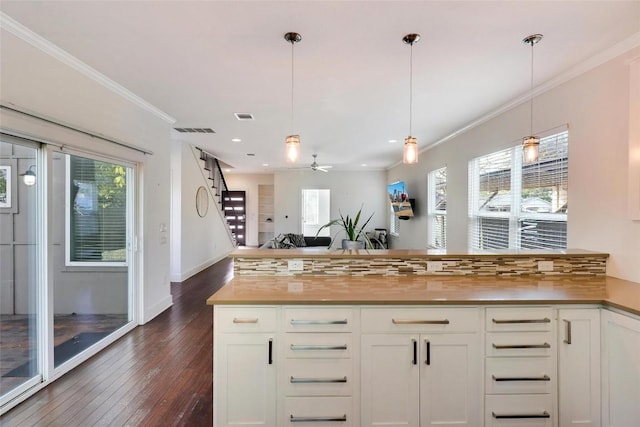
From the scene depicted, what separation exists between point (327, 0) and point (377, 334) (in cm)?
200

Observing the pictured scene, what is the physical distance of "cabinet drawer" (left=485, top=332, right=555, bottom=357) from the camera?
1.81m

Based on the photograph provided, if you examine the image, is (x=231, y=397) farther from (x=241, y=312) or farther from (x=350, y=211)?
(x=350, y=211)

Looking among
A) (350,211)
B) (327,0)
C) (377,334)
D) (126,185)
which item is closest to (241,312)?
(377,334)

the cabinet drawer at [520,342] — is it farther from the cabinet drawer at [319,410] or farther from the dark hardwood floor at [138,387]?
the dark hardwood floor at [138,387]

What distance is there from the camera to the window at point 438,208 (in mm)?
5438

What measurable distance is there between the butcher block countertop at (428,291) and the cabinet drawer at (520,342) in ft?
0.66

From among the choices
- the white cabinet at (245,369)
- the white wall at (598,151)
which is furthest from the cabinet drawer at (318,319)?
the white wall at (598,151)

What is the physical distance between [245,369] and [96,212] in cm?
264

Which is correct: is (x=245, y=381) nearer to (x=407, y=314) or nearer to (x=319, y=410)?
(x=319, y=410)

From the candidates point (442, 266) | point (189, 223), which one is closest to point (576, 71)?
point (442, 266)

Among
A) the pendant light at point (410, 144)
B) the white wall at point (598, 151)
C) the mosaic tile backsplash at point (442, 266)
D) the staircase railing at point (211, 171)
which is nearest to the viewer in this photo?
the pendant light at point (410, 144)

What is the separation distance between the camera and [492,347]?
1813mm

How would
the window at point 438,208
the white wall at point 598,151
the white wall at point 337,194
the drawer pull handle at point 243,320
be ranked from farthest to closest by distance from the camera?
1. the white wall at point 337,194
2. the window at point 438,208
3. the white wall at point 598,151
4. the drawer pull handle at point 243,320

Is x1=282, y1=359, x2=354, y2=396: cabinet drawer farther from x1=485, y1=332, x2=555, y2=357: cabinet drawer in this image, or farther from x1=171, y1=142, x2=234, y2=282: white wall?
x1=171, y1=142, x2=234, y2=282: white wall
